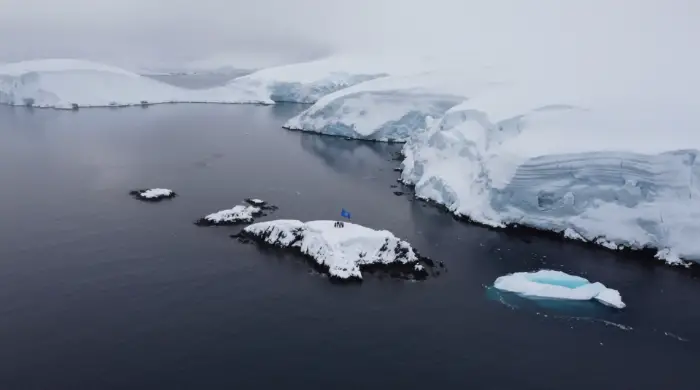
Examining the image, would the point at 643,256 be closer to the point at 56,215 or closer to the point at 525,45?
the point at 56,215

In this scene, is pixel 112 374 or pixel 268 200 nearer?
pixel 112 374

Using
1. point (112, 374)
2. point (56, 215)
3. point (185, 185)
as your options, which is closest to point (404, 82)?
point (185, 185)

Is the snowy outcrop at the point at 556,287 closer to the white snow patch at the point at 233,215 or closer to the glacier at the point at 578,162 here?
the glacier at the point at 578,162

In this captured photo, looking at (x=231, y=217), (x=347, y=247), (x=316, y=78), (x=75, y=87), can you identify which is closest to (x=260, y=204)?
(x=231, y=217)

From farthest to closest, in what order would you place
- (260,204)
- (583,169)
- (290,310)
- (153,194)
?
(153,194), (260,204), (583,169), (290,310)

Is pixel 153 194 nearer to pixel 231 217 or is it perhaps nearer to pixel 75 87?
pixel 231 217
